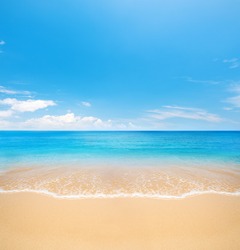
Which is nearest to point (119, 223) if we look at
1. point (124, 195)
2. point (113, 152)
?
point (124, 195)

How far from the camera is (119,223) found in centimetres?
563

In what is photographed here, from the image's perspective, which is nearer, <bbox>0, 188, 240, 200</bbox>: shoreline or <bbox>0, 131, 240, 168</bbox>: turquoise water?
<bbox>0, 188, 240, 200</bbox>: shoreline

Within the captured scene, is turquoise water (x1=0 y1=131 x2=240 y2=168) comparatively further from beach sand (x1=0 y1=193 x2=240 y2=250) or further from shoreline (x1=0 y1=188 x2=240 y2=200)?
beach sand (x1=0 y1=193 x2=240 y2=250)

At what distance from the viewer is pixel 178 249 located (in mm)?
Result: 4418

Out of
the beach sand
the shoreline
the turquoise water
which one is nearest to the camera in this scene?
the beach sand

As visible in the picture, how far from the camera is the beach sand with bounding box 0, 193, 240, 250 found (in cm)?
464

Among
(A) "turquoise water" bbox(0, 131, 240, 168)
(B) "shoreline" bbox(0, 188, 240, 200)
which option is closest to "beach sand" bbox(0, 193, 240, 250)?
(B) "shoreline" bbox(0, 188, 240, 200)

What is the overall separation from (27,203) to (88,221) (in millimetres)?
3817

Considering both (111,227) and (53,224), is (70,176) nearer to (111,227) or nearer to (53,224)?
(53,224)

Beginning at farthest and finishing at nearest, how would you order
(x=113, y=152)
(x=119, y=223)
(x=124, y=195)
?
(x=113, y=152)
(x=124, y=195)
(x=119, y=223)

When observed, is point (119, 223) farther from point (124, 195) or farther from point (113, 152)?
point (113, 152)

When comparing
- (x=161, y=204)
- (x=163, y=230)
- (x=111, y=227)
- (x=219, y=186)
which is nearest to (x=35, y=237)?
(x=111, y=227)

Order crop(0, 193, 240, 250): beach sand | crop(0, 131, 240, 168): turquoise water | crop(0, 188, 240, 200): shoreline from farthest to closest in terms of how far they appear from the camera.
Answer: crop(0, 131, 240, 168): turquoise water, crop(0, 188, 240, 200): shoreline, crop(0, 193, 240, 250): beach sand

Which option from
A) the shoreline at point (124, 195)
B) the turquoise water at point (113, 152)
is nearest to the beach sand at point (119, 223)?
the shoreline at point (124, 195)
